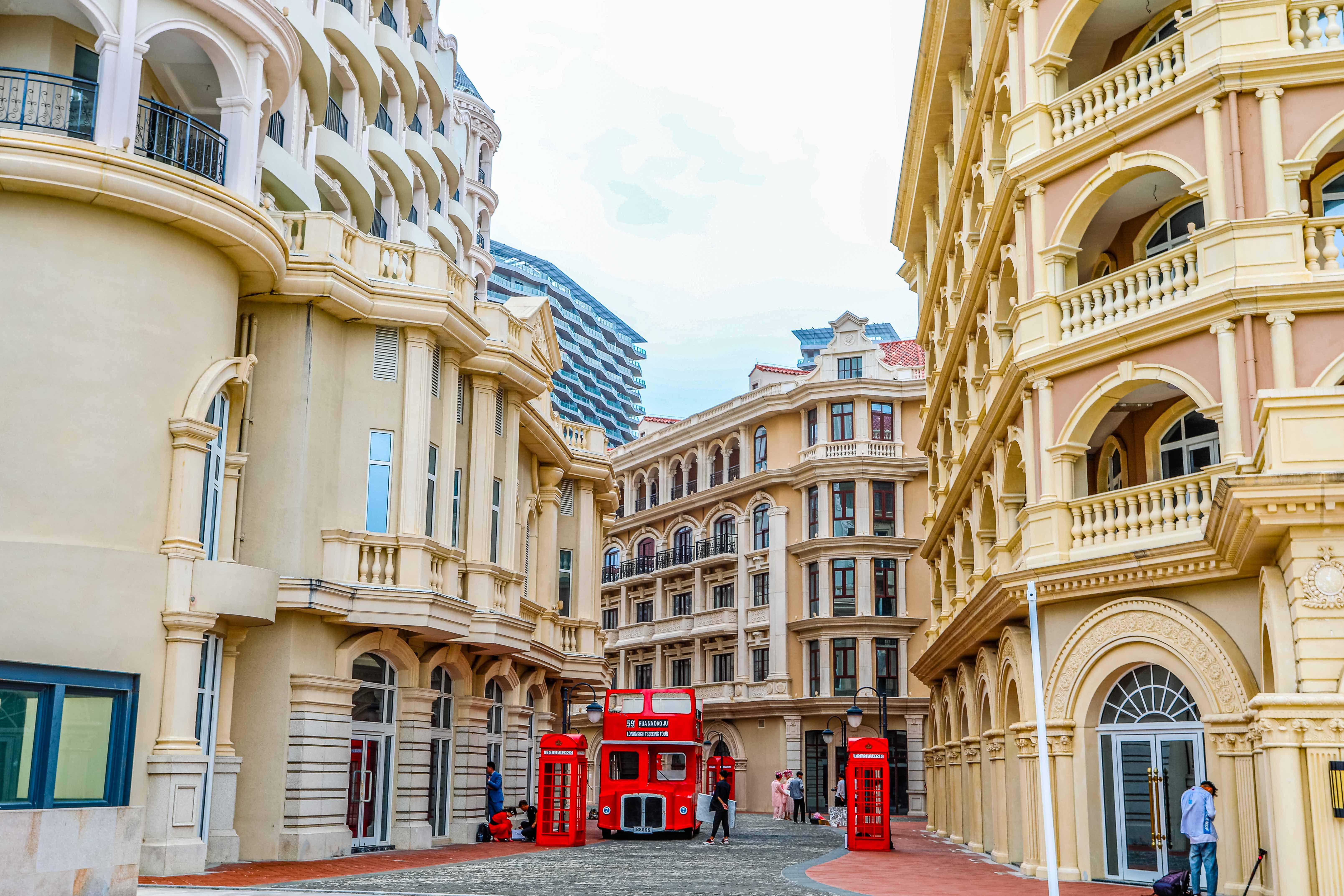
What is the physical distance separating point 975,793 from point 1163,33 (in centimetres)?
1667

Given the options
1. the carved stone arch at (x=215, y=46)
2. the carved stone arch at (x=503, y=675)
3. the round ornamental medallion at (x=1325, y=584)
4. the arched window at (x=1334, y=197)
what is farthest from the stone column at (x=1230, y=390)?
the carved stone arch at (x=503, y=675)

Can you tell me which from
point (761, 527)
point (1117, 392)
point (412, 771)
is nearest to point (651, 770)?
point (412, 771)

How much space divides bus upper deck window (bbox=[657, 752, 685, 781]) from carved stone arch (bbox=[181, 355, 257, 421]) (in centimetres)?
1582

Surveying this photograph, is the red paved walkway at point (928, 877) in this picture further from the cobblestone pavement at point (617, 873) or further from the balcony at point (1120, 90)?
the balcony at point (1120, 90)

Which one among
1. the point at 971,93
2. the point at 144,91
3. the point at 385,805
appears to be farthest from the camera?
the point at 971,93

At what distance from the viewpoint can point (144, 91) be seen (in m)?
21.5

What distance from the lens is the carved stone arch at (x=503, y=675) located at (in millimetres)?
29609

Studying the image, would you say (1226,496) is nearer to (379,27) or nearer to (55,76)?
(55,76)

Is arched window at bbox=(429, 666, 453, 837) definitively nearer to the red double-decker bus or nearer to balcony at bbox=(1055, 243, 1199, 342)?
the red double-decker bus

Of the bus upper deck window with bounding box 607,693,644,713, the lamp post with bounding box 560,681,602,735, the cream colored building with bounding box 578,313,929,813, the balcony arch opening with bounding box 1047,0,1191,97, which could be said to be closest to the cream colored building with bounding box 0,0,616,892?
the bus upper deck window with bounding box 607,693,644,713

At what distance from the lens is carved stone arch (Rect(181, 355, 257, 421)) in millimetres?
19469

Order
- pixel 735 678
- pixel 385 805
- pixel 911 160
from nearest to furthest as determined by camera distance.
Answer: pixel 385 805 → pixel 911 160 → pixel 735 678

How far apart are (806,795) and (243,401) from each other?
40.5m

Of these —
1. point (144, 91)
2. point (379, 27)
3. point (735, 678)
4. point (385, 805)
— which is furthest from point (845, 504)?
point (144, 91)
